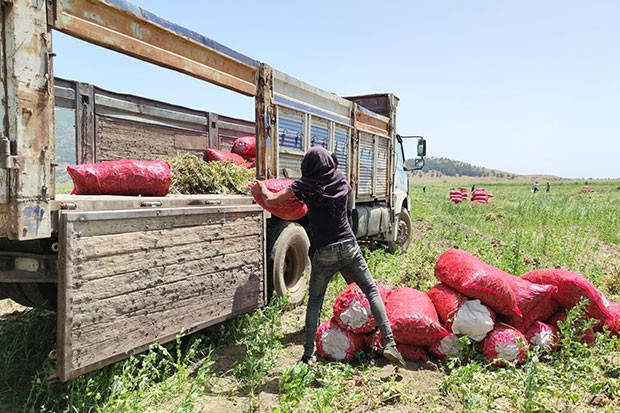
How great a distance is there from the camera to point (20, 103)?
241 centimetres

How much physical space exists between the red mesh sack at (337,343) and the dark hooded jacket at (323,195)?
2.46 ft

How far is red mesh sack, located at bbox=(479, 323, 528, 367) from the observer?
365 cm

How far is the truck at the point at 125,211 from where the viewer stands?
2.46 m

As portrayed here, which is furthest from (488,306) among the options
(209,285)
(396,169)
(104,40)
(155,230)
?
(396,169)

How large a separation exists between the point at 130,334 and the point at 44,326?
142 cm

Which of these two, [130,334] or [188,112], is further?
[188,112]

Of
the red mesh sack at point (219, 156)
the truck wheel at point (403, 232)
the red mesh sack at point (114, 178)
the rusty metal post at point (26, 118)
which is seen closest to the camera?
the rusty metal post at point (26, 118)

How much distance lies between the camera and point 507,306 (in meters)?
3.76

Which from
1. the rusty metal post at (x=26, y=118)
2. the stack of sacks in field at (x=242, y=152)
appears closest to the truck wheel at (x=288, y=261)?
the stack of sacks in field at (x=242, y=152)

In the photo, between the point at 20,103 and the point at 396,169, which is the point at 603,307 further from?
the point at 396,169

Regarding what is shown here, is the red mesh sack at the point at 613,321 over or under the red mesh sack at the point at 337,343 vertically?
over

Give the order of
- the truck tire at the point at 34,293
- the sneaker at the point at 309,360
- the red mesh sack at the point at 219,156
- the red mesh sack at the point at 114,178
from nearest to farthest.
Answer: the red mesh sack at the point at 114,178, the truck tire at the point at 34,293, the sneaker at the point at 309,360, the red mesh sack at the point at 219,156

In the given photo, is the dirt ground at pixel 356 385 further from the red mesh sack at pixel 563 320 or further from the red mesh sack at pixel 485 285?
the red mesh sack at pixel 563 320

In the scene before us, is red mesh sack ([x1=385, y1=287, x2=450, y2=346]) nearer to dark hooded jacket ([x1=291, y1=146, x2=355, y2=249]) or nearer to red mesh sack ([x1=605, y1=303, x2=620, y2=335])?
dark hooded jacket ([x1=291, y1=146, x2=355, y2=249])
